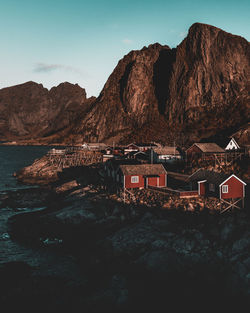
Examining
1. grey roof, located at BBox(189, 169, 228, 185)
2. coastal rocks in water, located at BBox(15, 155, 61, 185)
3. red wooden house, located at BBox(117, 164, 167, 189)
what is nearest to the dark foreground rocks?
grey roof, located at BBox(189, 169, 228, 185)

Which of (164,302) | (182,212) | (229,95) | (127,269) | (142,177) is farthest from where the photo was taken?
(229,95)

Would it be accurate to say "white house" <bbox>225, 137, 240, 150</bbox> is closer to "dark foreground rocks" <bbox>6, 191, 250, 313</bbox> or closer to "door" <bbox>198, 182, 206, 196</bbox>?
"door" <bbox>198, 182, 206, 196</bbox>

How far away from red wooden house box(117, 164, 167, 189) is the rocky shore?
21.4 ft

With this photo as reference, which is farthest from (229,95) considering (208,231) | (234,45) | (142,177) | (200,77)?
(208,231)

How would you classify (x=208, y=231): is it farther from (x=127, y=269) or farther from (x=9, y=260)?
(x=9, y=260)

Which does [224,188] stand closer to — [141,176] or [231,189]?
[231,189]

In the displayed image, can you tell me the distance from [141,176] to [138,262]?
66.1 feet

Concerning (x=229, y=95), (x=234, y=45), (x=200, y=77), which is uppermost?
(x=234, y=45)

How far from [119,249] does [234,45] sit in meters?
205

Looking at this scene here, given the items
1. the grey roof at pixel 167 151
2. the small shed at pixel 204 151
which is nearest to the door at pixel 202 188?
the small shed at pixel 204 151

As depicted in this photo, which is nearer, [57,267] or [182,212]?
[57,267]

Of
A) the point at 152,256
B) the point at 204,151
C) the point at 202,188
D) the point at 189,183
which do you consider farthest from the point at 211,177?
the point at 204,151

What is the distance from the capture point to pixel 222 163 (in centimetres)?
5441

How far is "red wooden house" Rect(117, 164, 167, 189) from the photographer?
4384 cm
